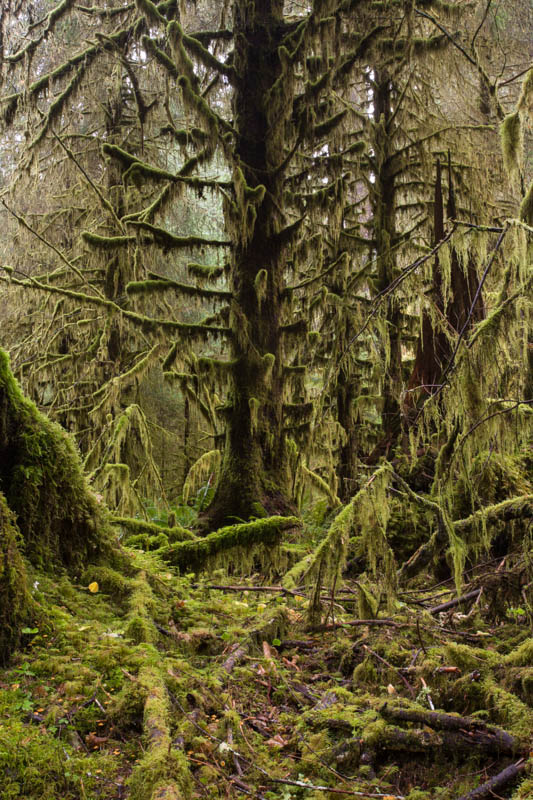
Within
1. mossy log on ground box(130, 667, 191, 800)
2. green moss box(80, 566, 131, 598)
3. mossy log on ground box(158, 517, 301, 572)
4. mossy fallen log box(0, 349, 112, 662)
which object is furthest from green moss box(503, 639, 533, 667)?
mossy log on ground box(158, 517, 301, 572)

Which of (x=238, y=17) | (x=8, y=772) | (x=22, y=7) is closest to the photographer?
(x=8, y=772)

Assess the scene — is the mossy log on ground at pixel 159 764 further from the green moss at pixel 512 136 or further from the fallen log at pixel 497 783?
the green moss at pixel 512 136

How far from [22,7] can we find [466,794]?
10259 mm

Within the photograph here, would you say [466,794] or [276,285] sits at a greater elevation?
[276,285]

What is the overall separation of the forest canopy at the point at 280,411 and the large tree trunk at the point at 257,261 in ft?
0.10

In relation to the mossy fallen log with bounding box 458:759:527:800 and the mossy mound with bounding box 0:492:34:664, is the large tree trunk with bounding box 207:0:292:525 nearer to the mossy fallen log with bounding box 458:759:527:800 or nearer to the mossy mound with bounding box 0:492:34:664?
the mossy mound with bounding box 0:492:34:664

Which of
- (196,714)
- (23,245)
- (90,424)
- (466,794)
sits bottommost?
(466,794)

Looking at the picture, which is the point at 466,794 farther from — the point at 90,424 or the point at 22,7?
the point at 22,7

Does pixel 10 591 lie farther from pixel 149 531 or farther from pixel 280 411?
pixel 280 411

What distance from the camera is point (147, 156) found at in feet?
34.8

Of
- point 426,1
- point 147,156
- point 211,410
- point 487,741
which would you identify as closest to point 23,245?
point 147,156

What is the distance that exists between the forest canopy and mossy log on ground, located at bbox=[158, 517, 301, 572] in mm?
27

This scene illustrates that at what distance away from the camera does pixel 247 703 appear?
3.12m

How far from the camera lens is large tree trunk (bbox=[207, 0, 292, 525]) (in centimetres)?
694
